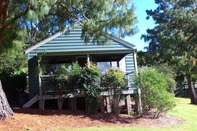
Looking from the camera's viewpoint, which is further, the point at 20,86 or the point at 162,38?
the point at 162,38

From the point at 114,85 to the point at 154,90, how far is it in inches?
71.5

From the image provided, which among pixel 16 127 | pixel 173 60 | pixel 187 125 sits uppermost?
pixel 173 60

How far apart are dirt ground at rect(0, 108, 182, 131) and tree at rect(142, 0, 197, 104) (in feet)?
26.5

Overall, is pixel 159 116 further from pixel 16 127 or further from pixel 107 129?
pixel 16 127

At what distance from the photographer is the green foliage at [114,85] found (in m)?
10.4

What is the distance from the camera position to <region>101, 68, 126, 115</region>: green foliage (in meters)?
10.4

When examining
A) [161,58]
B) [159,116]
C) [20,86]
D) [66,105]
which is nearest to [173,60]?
[161,58]

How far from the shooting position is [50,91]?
10.7 metres

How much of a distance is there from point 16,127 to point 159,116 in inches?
257

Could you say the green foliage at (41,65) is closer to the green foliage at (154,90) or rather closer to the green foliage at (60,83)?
the green foliage at (60,83)

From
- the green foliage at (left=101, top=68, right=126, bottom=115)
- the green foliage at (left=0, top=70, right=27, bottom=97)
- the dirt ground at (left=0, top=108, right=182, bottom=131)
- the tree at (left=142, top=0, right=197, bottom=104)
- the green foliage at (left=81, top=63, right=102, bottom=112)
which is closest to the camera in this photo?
the dirt ground at (left=0, top=108, right=182, bottom=131)

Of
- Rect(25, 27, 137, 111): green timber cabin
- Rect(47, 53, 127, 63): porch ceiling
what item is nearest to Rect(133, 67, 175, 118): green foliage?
Rect(25, 27, 137, 111): green timber cabin

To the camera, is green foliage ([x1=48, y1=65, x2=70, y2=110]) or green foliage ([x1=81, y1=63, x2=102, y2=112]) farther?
green foliage ([x1=48, y1=65, x2=70, y2=110])

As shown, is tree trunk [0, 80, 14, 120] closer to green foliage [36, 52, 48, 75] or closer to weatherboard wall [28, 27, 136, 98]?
green foliage [36, 52, 48, 75]
